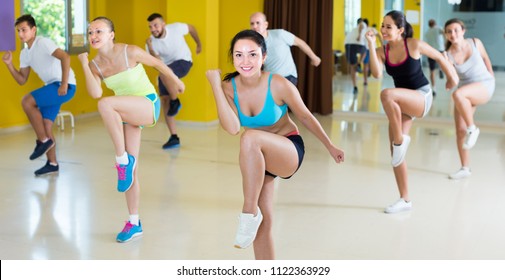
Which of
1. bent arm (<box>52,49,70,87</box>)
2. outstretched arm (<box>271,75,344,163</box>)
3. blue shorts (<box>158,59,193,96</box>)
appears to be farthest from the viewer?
blue shorts (<box>158,59,193,96</box>)

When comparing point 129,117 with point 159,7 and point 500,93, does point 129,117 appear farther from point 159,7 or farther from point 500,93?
point 500,93

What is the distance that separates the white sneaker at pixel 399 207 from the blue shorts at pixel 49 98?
2854 mm

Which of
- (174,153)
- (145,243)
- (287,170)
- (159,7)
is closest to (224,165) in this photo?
(174,153)

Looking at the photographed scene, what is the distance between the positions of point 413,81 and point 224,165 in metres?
2.26

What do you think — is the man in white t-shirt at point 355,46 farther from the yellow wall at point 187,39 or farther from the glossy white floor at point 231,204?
the glossy white floor at point 231,204

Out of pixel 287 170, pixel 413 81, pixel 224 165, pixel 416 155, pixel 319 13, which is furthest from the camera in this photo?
pixel 319 13

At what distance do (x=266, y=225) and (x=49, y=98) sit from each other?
128 inches

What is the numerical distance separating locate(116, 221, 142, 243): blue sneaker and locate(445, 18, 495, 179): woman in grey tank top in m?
2.93

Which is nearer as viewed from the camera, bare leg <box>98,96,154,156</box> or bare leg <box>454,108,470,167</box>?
bare leg <box>98,96,154,156</box>

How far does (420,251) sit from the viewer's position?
431 cm

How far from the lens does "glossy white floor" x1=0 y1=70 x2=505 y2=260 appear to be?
435 centimetres

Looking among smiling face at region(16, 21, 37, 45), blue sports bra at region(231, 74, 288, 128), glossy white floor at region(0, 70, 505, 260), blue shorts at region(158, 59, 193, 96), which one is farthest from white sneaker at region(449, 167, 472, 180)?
smiling face at region(16, 21, 37, 45)

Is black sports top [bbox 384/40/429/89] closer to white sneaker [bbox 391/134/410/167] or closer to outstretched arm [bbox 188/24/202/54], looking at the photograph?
white sneaker [bbox 391/134/410/167]

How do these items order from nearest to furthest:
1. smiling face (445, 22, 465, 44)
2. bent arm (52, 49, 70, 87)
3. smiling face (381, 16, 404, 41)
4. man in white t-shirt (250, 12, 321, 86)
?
smiling face (381, 16, 404, 41) < bent arm (52, 49, 70, 87) < smiling face (445, 22, 465, 44) < man in white t-shirt (250, 12, 321, 86)
